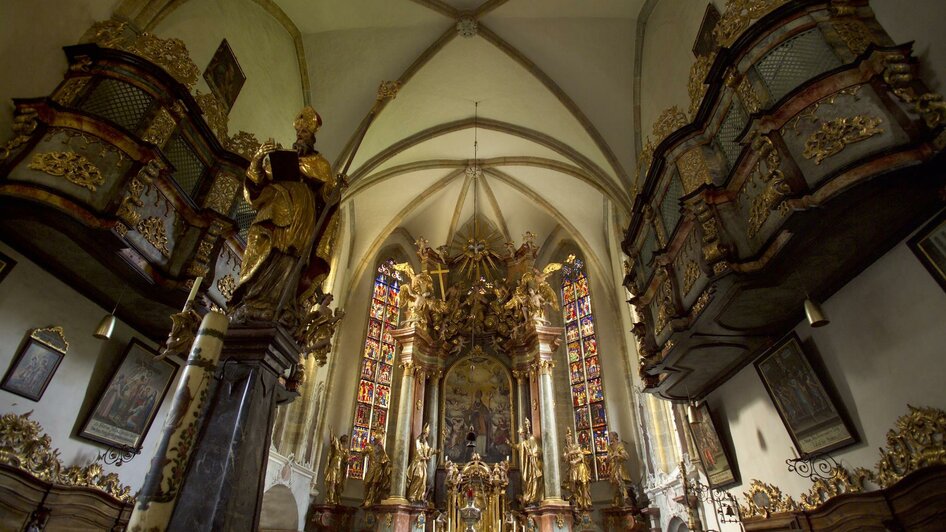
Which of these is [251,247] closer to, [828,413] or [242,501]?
[242,501]

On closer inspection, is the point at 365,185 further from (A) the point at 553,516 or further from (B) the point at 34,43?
(A) the point at 553,516

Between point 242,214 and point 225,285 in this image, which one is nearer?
point 225,285

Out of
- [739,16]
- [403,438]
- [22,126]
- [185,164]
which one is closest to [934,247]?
A: [739,16]

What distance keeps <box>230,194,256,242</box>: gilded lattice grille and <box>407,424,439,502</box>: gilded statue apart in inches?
362

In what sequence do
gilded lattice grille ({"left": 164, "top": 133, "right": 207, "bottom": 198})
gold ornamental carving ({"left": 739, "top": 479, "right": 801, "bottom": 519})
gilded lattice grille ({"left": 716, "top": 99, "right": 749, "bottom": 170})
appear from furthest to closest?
gilded lattice grille ({"left": 164, "top": 133, "right": 207, "bottom": 198})
gold ornamental carving ({"left": 739, "top": 479, "right": 801, "bottom": 519})
gilded lattice grille ({"left": 716, "top": 99, "right": 749, "bottom": 170})

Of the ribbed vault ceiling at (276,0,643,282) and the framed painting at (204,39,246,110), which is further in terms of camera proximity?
the ribbed vault ceiling at (276,0,643,282)

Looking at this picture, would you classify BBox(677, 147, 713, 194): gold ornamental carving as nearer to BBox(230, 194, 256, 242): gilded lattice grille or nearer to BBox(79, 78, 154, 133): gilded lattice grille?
BBox(230, 194, 256, 242): gilded lattice grille

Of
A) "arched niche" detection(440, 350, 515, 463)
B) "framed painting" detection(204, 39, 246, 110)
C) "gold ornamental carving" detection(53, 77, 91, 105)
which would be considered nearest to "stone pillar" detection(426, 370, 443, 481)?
"arched niche" detection(440, 350, 515, 463)

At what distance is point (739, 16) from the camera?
6.44m

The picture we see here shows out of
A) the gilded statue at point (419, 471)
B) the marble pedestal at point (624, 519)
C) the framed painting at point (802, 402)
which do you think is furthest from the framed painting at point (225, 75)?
the marble pedestal at point (624, 519)

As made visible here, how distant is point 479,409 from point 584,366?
157 inches

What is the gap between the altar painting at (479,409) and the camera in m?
16.1

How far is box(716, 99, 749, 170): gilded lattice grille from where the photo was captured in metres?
6.46

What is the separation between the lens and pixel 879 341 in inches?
213
